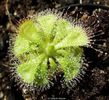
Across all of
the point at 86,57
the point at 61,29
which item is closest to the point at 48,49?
the point at 61,29

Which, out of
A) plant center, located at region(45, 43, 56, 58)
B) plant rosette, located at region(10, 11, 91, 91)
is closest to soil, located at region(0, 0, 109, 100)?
plant rosette, located at region(10, 11, 91, 91)

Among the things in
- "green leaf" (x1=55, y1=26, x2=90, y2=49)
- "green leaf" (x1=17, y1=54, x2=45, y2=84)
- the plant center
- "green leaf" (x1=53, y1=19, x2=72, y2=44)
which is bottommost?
"green leaf" (x1=17, y1=54, x2=45, y2=84)

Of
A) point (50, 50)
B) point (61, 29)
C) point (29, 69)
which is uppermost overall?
point (61, 29)

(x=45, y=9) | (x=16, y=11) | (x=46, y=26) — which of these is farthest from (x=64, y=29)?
(x=16, y=11)

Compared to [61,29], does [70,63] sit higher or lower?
lower

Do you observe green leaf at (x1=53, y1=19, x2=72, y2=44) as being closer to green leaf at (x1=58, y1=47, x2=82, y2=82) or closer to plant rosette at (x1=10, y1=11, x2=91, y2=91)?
plant rosette at (x1=10, y1=11, x2=91, y2=91)

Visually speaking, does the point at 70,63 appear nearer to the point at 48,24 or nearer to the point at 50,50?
the point at 50,50

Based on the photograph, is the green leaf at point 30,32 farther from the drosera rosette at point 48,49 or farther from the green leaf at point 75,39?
the green leaf at point 75,39
